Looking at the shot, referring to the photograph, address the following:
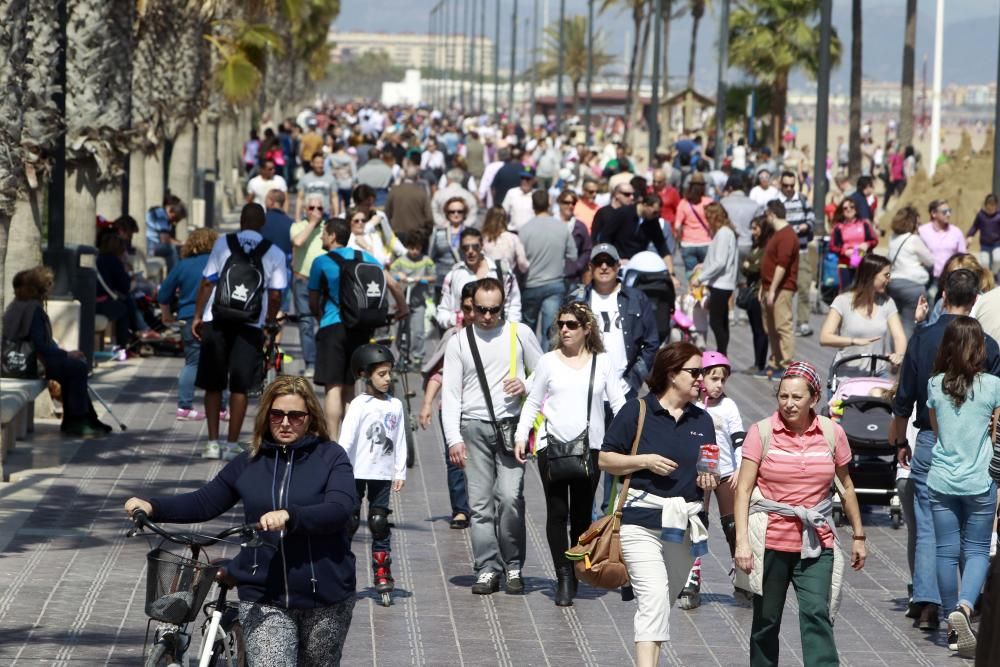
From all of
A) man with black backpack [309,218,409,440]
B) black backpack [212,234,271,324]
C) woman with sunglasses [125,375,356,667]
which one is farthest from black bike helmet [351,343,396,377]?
black backpack [212,234,271,324]

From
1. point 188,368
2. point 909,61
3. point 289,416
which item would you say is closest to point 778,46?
point 909,61

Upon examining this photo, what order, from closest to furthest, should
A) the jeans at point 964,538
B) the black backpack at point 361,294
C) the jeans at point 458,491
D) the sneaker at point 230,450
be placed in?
1. the jeans at point 964,538
2. the jeans at point 458,491
3. the black backpack at point 361,294
4. the sneaker at point 230,450

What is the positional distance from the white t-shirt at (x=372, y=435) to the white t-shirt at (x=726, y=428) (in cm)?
159

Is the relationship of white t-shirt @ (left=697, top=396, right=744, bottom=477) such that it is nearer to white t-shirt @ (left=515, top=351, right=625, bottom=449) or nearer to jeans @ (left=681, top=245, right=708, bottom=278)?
white t-shirt @ (left=515, top=351, right=625, bottom=449)

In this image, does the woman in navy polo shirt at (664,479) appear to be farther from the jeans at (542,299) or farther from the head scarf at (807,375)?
the jeans at (542,299)

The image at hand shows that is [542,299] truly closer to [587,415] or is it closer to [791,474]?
[587,415]

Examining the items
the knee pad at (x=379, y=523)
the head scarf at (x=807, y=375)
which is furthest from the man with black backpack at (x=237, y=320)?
the head scarf at (x=807, y=375)

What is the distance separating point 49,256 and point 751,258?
658 centimetres

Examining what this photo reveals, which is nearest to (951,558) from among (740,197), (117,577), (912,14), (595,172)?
(117,577)

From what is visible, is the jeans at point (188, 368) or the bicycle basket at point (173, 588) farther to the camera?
the jeans at point (188, 368)

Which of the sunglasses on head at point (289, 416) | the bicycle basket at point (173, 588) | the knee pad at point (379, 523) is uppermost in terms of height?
the sunglasses on head at point (289, 416)

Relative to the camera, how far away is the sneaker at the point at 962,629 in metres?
7.64

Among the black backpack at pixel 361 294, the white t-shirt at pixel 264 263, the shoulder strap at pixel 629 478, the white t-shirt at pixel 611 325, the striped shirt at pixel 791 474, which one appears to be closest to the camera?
the striped shirt at pixel 791 474

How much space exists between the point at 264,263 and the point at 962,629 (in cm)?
640
